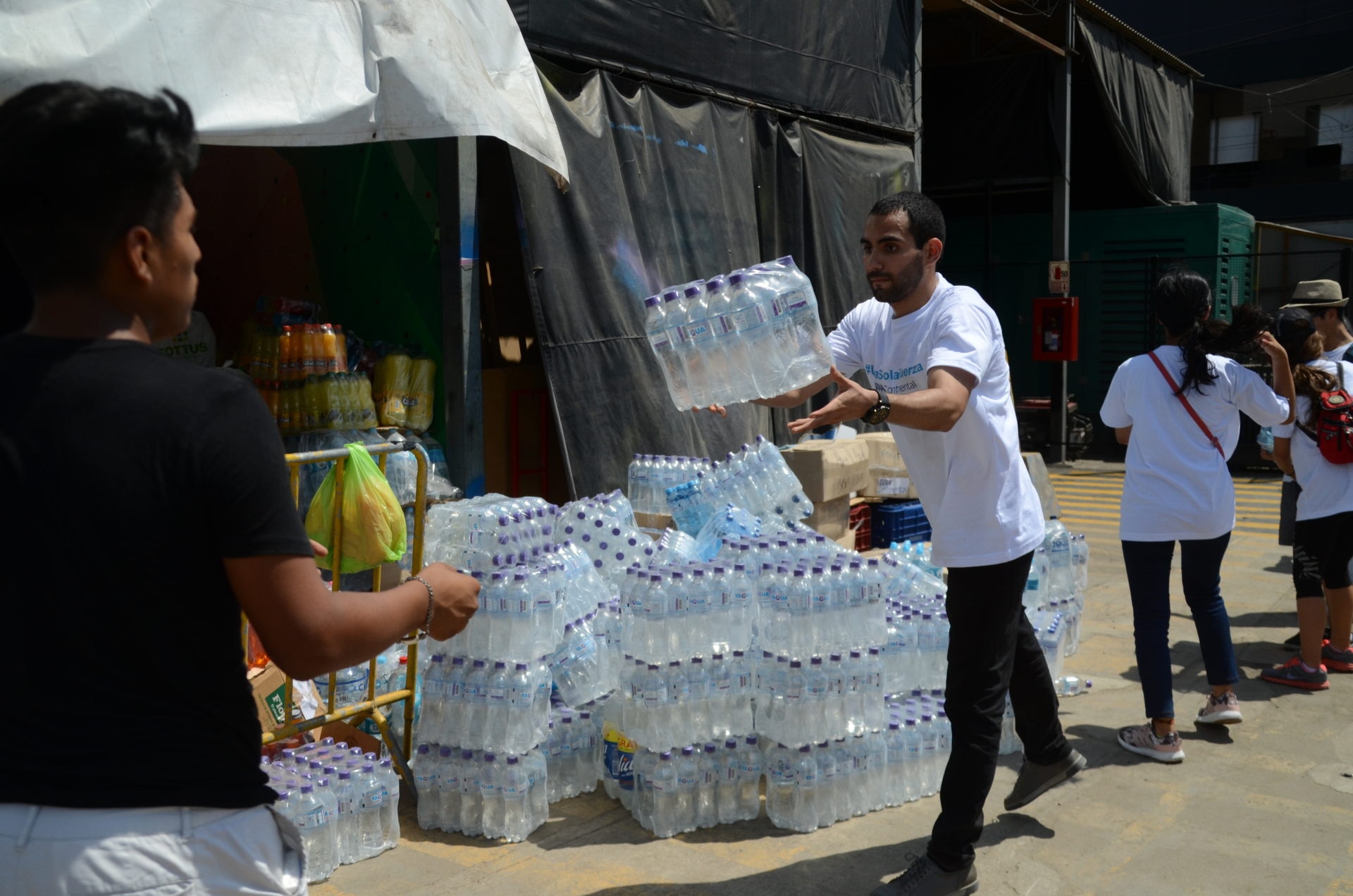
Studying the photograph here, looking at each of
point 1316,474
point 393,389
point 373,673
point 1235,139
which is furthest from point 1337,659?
point 1235,139

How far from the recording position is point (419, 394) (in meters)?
7.77

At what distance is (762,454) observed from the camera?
25.0 feet

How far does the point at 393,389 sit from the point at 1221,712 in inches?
207

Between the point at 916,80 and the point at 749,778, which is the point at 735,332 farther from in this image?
the point at 916,80

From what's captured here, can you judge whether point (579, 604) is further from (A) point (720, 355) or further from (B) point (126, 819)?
(B) point (126, 819)

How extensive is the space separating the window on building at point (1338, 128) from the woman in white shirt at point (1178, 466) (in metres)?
29.7

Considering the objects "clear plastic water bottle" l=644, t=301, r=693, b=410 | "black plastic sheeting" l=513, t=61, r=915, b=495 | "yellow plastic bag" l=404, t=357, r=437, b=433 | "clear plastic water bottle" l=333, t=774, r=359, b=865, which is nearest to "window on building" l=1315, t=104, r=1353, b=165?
"black plastic sheeting" l=513, t=61, r=915, b=495

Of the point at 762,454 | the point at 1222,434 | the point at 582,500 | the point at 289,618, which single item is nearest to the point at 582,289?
the point at 762,454

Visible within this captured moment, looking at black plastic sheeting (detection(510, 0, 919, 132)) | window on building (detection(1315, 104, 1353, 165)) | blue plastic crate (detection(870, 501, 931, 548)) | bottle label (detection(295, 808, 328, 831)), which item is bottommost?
bottle label (detection(295, 808, 328, 831))

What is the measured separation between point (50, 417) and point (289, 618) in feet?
1.49

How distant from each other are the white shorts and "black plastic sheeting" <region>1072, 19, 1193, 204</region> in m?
16.5

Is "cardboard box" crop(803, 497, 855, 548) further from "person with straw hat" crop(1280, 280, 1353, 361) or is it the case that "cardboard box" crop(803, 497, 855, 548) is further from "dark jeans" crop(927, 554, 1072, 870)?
"dark jeans" crop(927, 554, 1072, 870)

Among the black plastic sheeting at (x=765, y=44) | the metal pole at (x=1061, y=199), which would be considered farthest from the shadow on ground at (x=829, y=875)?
the metal pole at (x=1061, y=199)

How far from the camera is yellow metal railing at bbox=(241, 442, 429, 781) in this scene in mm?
4465
